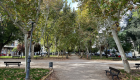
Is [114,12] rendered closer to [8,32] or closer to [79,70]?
[79,70]

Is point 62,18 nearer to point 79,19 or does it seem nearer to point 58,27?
point 58,27

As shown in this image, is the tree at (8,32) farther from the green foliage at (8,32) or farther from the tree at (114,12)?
the tree at (114,12)

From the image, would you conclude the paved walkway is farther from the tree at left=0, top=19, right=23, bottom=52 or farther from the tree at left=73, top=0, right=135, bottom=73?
the tree at left=0, top=19, right=23, bottom=52

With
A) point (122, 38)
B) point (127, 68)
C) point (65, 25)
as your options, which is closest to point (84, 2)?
point (127, 68)

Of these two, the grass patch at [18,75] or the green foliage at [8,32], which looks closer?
the grass patch at [18,75]

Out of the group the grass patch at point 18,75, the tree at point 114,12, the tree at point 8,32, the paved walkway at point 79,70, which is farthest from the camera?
the tree at point 8,32

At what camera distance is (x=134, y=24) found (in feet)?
79.5

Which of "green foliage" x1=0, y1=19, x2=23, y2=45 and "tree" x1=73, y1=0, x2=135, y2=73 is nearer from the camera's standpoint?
"tree" x1=73, y1=0, x2=135, y2=73

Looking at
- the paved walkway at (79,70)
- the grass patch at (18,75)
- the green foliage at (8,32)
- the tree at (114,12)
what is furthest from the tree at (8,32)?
the tree at (114,12)

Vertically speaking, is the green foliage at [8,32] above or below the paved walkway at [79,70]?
above

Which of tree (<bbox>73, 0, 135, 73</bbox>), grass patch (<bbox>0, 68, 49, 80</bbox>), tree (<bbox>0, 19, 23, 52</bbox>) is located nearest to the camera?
grass patch (<bbox>0, 68, 49, 80</bbox>)

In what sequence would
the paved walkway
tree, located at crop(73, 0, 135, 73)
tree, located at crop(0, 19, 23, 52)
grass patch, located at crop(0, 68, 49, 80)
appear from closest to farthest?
grass patch, located at crop(0, 68, 49, 80) < tree, located at crop(73, 0, 135, 73) < the paved walkway < tree, located at crop(0, 19, 23, 52)

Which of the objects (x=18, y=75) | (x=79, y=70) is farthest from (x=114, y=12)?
(x=18, y=75)

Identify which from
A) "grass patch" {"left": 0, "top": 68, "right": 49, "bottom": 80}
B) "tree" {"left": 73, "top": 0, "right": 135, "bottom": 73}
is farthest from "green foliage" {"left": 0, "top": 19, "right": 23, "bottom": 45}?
"tree" {"left": 73, "top": 0, "right": 135, "bottom": 73}
